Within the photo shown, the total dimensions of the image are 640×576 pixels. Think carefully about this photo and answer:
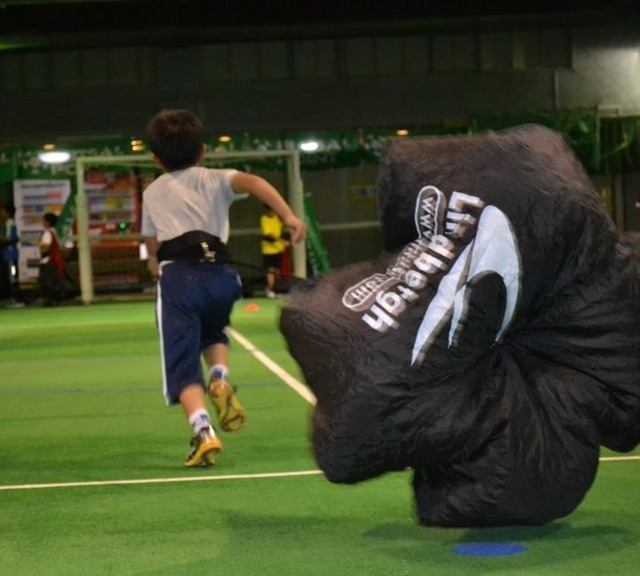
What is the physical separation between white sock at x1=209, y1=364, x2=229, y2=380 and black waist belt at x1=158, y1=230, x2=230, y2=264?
0.58m

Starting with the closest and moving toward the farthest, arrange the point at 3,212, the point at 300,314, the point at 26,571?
the point at 26,571
the point at 300,314
the point at 3,212

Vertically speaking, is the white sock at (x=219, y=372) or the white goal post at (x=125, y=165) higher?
the white goal post at (x=125, y=165)

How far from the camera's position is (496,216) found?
15.3ft

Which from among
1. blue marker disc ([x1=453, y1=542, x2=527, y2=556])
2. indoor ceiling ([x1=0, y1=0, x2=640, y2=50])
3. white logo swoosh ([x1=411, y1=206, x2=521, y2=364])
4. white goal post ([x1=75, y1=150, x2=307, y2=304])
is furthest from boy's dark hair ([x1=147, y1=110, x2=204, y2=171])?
indoor ceiling ([x1=0, y1=0, x2=640, y2=50])

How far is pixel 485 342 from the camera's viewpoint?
4.66 metres

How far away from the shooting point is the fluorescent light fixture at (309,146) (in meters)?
25.0

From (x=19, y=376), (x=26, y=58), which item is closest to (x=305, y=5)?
(x=26, y=58)

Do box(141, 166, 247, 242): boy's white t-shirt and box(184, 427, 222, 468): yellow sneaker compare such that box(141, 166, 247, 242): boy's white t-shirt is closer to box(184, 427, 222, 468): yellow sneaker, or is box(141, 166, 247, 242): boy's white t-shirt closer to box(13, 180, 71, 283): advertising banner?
box(184, 427, 222, 468): yellow sneaker

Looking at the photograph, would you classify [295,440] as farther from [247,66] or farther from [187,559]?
[247,66]

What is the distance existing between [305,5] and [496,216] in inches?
1024

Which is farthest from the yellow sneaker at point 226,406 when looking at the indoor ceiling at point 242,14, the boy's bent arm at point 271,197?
the indoor ceiling at point 242,14

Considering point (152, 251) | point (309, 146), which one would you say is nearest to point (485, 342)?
point (152, 251)

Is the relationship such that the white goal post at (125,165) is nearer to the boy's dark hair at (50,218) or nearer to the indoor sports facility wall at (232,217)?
the indoor sports facility wall at (232,217)

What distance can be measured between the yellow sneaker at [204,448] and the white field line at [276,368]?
3.42 ft
